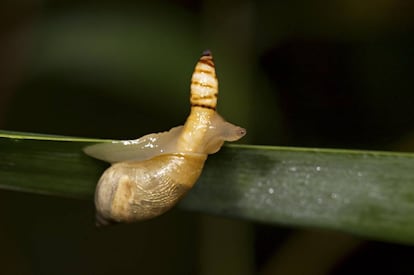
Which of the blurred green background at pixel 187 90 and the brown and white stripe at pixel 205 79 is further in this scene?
the blurred green background at pixel 187 90

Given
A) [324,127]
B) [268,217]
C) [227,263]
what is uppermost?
[324,127]

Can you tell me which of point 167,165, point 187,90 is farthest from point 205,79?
point 187,90

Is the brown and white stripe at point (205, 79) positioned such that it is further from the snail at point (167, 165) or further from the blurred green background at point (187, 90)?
the blurred green background at point (187, 90)

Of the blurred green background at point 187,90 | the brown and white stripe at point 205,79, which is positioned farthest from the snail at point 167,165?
the blurred green background at point 187,90

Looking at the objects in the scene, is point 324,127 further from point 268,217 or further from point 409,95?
point 268,217

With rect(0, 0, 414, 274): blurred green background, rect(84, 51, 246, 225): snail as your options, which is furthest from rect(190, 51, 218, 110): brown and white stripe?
rect(0, 0, 414, 274): blurred green background

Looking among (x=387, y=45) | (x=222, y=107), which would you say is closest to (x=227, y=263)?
(x=222, y=107)
